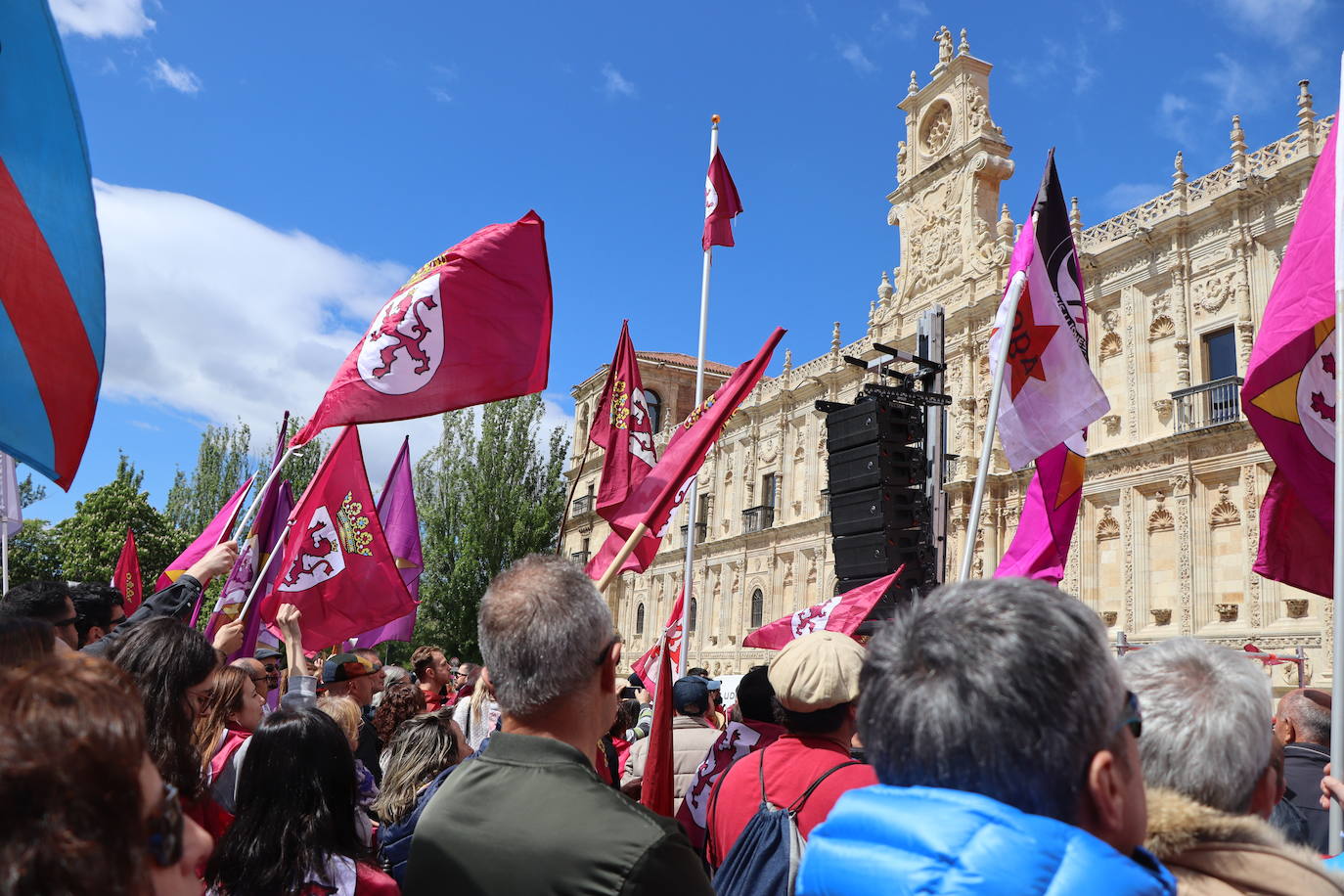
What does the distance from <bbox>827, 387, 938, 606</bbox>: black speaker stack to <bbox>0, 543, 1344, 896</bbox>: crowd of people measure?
5492 millimetres

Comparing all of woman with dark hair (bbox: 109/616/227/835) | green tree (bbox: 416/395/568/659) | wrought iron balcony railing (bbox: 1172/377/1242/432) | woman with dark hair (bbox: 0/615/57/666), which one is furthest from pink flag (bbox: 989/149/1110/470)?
green tree (bbox: 416/395/568/659)

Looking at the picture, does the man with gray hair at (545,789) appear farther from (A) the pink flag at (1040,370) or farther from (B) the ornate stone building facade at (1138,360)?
(B) the ornate stone building facade at (1138,360)

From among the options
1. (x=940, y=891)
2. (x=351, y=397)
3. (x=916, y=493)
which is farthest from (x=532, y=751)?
(x=916, y=493)

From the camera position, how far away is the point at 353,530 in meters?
7.44

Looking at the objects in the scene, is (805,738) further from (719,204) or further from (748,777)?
(719,204)

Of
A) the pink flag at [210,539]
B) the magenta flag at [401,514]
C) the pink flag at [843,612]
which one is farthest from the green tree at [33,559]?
the pink flag at [843,612]

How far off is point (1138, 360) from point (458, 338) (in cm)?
1715

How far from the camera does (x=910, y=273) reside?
25000mm

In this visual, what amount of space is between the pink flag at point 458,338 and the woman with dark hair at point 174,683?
2.51m

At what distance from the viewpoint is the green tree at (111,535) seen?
1288 inches

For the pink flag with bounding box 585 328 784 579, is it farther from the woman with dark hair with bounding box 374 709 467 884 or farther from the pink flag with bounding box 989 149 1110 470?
the pink flag with bounding box 989 149 1110 470

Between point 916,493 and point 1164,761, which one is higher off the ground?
point 916,493

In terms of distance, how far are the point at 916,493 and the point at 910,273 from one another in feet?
55.6

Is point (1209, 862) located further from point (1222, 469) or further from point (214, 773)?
point (1222, 469)
